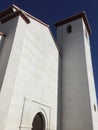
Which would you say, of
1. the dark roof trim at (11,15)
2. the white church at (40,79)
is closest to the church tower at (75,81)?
the white church at (40,79)

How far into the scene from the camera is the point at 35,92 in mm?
5797

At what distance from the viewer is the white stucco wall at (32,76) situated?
4.66 m

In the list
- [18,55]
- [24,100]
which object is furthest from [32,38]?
[24,100]

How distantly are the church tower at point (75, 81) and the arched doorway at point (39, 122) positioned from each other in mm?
1542

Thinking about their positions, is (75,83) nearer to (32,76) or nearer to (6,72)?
(32,76)

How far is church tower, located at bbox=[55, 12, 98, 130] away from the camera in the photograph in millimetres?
7051

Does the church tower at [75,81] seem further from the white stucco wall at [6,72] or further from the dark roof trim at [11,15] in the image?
the dark roof trim at [11,15]

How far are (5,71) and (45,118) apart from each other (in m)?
3.07

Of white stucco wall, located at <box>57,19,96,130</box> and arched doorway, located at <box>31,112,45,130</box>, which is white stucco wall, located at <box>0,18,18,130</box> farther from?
white stucco wall, located at <box>57,19,96,130</box>

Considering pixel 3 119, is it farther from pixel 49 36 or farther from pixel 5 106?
pixel 49 36

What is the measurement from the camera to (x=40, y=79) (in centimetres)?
642

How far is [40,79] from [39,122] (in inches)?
77.4

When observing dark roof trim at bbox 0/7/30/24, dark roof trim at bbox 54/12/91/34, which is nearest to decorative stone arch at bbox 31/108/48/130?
dark roof trim at bbox 0/7/30/24

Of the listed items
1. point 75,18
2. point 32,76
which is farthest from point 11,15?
point 75,18
